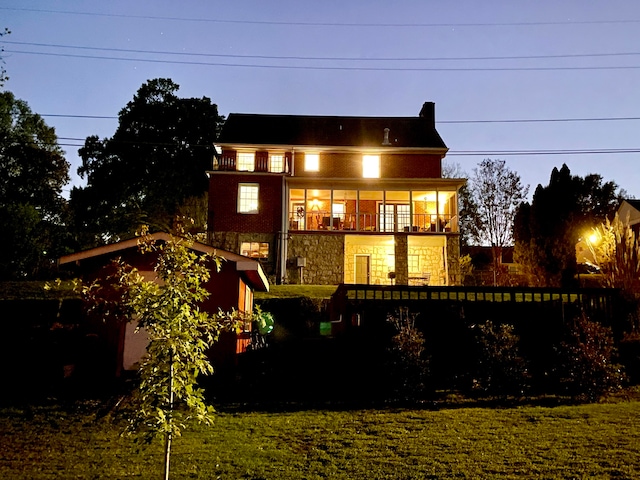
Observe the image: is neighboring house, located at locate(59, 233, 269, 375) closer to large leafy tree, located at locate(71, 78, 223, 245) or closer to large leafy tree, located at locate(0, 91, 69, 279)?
large leafy tree, located at locate(0, 91, 69, 279)

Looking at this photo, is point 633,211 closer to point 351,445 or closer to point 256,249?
point 256,249

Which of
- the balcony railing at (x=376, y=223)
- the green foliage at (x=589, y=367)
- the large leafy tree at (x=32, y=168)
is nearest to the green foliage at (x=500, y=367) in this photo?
the green foliage at (x=589, y=367)

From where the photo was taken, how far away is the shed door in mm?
26984

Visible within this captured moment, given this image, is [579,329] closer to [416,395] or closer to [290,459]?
[416,395]

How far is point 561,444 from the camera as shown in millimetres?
6836

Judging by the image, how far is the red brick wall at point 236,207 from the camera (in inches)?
1045

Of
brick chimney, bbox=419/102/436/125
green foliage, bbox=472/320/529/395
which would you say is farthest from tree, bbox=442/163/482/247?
green foliage, bbox=472/320/529/395

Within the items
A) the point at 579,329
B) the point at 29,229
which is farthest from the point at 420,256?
the point at 29,229

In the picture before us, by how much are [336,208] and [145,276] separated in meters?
17.3

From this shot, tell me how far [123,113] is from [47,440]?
32.9m

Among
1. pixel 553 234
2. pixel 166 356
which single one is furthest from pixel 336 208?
pixel 166 356

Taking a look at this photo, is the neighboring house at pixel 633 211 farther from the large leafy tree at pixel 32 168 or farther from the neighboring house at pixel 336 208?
the large leafy tree at pixel 32 168

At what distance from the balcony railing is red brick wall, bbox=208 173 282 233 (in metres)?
1.05

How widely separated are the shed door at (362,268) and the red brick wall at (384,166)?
4837 mm
